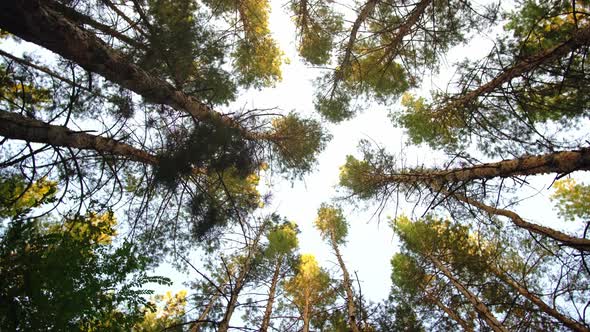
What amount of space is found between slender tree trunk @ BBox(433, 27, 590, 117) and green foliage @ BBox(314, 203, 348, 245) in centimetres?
676

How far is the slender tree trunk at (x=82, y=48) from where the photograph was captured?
9.38 ft

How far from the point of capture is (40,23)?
3.00m

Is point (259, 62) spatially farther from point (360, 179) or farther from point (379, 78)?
point (360, 179)

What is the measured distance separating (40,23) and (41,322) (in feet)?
8.61

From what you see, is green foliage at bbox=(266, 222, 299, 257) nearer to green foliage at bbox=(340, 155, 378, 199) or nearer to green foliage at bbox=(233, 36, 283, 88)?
green foliage at bbox=(340, 155, 378, 199)

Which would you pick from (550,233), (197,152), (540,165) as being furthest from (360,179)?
(197,152)

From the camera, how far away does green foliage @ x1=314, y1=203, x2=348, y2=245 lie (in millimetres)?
13312

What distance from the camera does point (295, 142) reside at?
24.6 ft

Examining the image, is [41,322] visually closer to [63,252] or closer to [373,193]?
[63,252]

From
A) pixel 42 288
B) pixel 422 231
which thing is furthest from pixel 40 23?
pixel 422 231

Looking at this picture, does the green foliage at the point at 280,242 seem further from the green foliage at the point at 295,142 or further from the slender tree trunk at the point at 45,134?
the slender tree trunk at the point at 45,134

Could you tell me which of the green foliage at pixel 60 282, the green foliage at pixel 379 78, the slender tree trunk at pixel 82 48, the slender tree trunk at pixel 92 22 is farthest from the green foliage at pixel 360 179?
the green foliage at pixel 60 282

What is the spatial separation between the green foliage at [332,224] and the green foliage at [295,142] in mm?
6036

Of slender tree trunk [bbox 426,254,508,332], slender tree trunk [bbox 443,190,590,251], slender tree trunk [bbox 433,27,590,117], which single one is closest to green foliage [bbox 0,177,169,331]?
slender tree trunk [bbox 443,190,590,251]
